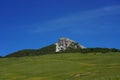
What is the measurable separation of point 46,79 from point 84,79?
1312 cm

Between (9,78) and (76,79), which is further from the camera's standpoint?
(9,78)

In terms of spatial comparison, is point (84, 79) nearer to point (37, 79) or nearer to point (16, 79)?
point (37, 79)

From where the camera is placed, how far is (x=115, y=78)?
39.8 metres

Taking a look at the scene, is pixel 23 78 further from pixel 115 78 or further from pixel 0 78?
pixel 115 78

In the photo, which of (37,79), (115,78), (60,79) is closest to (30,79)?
(37,79)

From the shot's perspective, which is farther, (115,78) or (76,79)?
(76,79)

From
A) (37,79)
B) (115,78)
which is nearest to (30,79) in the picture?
(37,79)

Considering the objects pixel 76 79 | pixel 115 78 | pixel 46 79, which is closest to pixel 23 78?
pixel 46 79

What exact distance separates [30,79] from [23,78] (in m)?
4.46

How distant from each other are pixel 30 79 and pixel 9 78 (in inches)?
277

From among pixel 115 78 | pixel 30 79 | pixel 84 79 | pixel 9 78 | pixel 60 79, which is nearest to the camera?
pixel 115 78

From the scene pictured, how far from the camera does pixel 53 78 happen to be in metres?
73.1

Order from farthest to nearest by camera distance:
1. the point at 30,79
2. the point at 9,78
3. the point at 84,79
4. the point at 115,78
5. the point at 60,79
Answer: the point at 9,78 → the point at 30,79 → the point at 60,79 → the point at 84,79 → the point at 115,78

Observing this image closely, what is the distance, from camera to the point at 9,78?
81125mm
